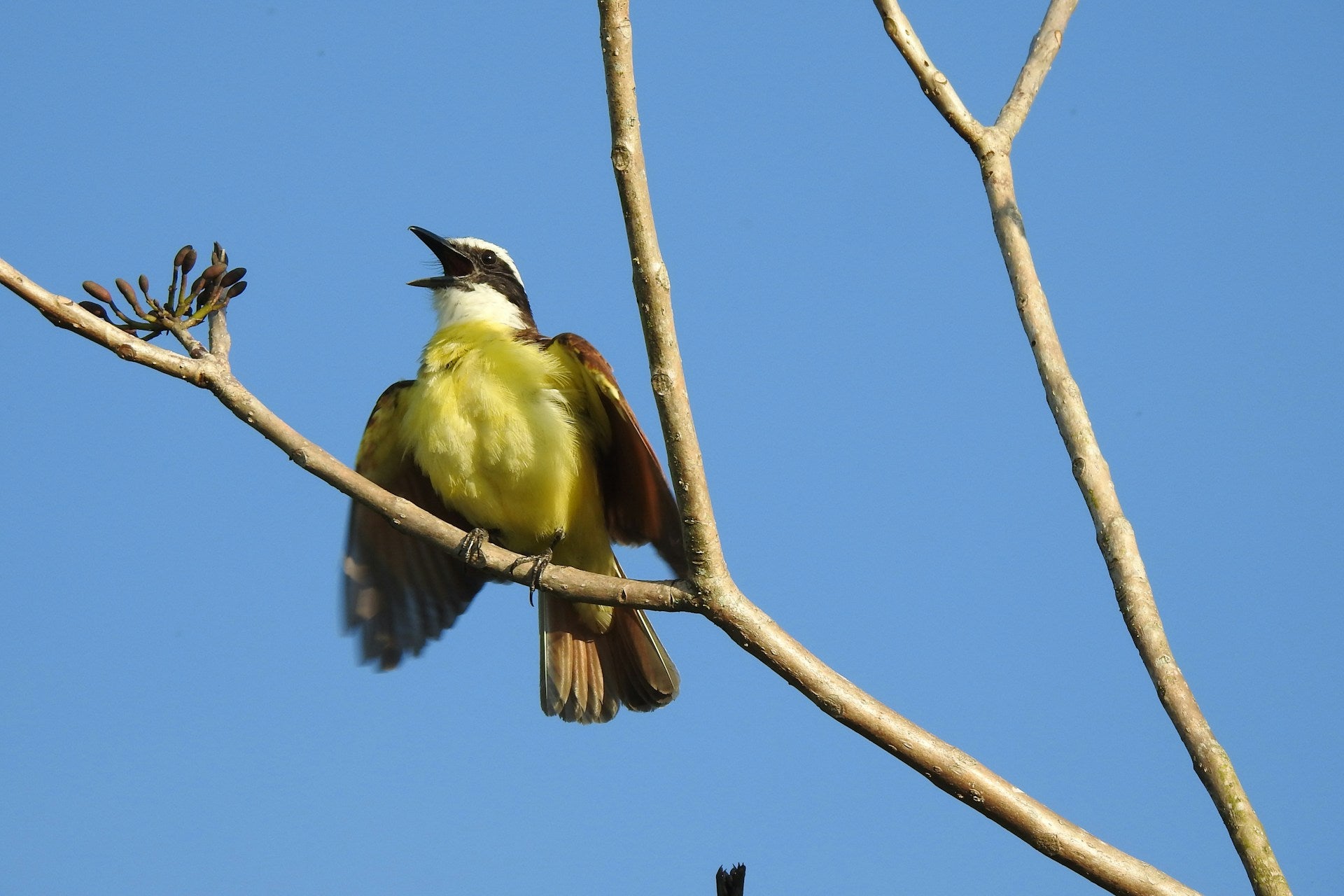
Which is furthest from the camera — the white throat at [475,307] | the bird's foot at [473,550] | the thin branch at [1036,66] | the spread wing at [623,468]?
the white throat at [475,307]

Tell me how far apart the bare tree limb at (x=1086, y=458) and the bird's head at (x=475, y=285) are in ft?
8.70

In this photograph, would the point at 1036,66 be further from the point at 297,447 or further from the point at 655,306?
the point at 297,447

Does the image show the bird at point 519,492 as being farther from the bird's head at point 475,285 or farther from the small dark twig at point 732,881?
the small dark twig at point 732,881

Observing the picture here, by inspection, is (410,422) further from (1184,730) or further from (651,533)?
(1184,730)

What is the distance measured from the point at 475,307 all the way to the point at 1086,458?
3560 mm

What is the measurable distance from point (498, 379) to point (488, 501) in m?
0.56

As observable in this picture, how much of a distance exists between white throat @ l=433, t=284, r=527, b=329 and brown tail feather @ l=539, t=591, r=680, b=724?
1502 mm

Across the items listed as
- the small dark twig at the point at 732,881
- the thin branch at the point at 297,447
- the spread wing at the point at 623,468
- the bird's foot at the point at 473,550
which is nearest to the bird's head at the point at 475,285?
the spread wing at the point at 623,468

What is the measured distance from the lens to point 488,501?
18.8 feet

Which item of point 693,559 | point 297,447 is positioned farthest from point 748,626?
point 297,447

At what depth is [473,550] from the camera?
14.9ft

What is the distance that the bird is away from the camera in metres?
5.62

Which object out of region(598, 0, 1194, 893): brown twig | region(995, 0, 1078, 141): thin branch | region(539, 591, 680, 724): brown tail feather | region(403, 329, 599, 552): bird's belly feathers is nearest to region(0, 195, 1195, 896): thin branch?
region(598, 0, 1194, 893): brown twig

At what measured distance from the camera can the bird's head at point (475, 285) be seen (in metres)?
6.54
